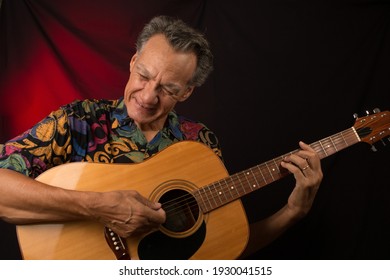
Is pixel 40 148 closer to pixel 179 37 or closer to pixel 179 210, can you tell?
pixel 179 210

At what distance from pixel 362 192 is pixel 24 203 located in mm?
1754

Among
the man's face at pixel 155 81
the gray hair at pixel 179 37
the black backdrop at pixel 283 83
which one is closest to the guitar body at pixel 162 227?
the man's face at pixel 155 81

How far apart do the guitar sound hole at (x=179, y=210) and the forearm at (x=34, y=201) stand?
0.29 metres

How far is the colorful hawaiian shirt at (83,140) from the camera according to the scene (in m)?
1.35

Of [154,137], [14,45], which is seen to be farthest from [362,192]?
[14,45]

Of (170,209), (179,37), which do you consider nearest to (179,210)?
(170,209)

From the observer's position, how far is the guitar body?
129cm

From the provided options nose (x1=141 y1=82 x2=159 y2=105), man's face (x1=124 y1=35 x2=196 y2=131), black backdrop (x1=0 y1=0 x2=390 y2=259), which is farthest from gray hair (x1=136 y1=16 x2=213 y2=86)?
black backdrop (x1=0 y1=0 x2=390 y2=259)

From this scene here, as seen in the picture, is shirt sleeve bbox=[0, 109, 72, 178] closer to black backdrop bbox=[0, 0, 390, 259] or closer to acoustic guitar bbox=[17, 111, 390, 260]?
acoustic guitar bbox=[17, 111, 390, 260]

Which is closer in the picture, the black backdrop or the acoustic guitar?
the acoustic guitar

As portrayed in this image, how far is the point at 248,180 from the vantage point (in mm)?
1554

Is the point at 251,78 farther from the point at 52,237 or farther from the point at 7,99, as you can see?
the point at 52,237

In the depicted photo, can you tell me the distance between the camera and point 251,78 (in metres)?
2.33
